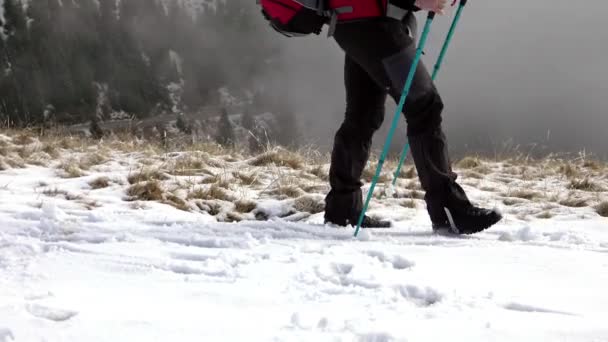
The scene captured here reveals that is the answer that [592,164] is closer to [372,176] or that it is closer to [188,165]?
[372,176]

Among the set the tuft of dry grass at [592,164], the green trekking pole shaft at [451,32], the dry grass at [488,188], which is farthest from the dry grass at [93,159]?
the tuft of dry grass at [592,164]

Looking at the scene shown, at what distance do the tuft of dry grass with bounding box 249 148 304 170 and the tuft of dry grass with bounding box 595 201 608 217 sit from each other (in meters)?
3.21

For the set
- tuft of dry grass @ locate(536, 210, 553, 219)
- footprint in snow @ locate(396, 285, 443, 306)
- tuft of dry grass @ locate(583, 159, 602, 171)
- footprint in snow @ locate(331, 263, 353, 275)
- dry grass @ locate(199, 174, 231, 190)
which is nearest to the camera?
footprint in snow @ locate(396, 285, 443, 306)

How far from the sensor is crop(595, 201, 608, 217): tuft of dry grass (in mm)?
4575

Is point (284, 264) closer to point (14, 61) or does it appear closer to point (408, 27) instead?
point (408, 27)

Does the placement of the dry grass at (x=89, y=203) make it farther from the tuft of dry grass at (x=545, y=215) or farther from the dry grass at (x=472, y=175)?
the dry grass at (x=472, y=175)

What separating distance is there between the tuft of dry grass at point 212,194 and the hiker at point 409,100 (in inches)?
59.6

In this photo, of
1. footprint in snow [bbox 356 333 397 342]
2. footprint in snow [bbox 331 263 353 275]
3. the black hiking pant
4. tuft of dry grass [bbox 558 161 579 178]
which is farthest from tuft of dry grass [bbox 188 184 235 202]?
tuft of dry grass [bbox 558 161 579 178]

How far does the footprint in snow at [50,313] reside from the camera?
1.49m

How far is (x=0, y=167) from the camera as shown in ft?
16.6

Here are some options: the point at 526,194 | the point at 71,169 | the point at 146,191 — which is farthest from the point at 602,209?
the point at 71,169

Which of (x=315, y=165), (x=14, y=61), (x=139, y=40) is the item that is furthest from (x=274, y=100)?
(x=315, y=165)

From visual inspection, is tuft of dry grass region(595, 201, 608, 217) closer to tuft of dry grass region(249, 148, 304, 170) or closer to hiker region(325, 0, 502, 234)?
hiker region(325, 0, 502, 234)

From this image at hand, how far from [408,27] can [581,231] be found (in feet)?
5.74
